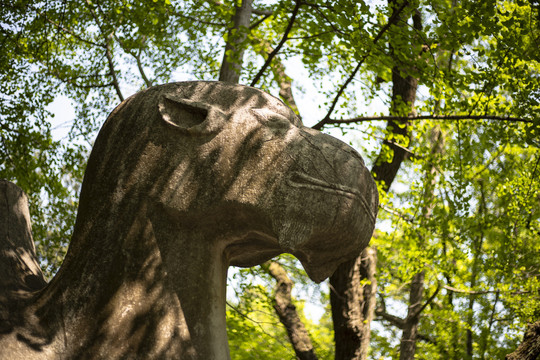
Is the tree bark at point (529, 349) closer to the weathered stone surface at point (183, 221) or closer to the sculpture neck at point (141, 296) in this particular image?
the weathered stone surface at point (183, 221)

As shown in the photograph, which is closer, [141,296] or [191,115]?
[141,296]

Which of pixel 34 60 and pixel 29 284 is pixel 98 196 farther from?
pixel 34 60

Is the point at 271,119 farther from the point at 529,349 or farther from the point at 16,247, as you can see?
the point at 529,349

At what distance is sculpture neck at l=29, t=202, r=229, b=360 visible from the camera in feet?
7.59

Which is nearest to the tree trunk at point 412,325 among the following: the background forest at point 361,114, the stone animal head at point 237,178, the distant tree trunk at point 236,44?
the background forest at point 361,114

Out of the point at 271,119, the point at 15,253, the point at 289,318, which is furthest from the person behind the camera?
the point at 289,318

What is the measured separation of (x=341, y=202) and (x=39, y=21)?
8079mm

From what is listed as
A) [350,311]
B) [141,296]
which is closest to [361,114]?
[350,311]

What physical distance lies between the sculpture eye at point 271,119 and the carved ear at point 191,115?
136 mm

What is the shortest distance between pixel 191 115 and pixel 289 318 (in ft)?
25.2

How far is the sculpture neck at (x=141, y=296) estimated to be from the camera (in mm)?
2314

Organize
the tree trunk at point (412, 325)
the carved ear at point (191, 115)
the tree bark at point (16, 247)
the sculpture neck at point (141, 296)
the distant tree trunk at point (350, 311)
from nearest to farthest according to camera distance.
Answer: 1. the sculpture neck at point (141, 296)
2. the carved ear at point (191, 115)
3. the tree bark at point (16, 247)
4. the distant tree trunk at point (350, 311)
5. the tree trunk at point (412, 325)

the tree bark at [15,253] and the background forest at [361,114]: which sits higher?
the background forest at [361,114]

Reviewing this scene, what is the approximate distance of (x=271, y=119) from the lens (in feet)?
8.25
